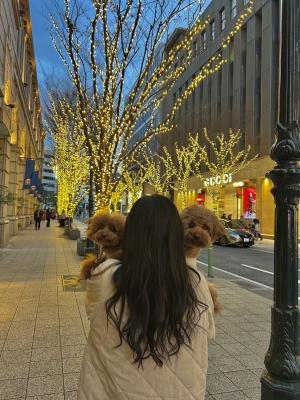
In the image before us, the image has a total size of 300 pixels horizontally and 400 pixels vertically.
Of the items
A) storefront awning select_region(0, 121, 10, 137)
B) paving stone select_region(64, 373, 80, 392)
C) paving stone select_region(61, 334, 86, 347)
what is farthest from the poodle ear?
storefront awning select_region(0, 121, 10, 137)

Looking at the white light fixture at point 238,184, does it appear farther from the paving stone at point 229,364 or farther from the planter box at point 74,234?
the paving stone at point 229,364

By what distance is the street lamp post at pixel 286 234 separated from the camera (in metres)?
2.76

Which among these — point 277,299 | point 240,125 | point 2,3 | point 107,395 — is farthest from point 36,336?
point 240,125

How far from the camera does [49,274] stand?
1014 cm

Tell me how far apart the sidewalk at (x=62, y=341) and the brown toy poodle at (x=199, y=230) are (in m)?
2.09

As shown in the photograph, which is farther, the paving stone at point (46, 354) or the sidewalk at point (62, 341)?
the paving stone at point (46, 354)

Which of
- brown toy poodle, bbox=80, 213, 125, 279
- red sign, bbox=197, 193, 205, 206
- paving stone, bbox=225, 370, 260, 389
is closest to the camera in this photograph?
brown toy poodle, bbox=80, 213, 125, 279

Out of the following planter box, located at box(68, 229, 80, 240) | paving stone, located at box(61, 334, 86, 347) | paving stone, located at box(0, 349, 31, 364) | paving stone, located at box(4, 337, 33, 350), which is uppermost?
planter box, located at box(68, 229, 80, 240)

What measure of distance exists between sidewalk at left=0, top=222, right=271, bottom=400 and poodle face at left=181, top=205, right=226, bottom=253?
2.14 meters

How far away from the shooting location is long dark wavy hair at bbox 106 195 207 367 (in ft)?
5.19

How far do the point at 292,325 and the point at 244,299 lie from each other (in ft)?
17.2

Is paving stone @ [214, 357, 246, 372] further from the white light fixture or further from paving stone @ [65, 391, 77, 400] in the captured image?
the white light fixture

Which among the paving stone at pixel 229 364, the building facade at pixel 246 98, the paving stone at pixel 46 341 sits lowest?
the paving stone at pixel 46 341


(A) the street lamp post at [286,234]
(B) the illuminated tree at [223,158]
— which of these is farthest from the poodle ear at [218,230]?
(B) the illuminated tree at [223,158]
